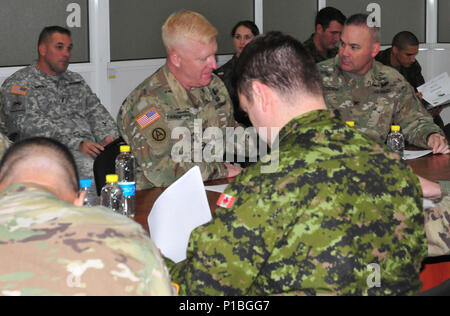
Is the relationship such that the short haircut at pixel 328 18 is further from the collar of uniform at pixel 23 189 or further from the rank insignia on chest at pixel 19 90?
the collar of uniform at pixel 23 189

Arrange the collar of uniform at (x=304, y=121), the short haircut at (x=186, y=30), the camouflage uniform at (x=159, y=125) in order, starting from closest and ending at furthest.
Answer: the collar of uniform at (x=304, y=121)
the camouflage uniform at (x=159, y=125)
the short haircut at (x=186, y=30)

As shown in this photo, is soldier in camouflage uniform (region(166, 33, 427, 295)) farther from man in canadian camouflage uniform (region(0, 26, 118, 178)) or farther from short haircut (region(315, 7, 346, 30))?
short haircut (region(315, 7, 346, 30))

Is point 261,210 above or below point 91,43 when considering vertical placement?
below

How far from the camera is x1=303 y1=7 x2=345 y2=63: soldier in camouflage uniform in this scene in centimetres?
599

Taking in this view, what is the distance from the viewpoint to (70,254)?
1127 millimetres

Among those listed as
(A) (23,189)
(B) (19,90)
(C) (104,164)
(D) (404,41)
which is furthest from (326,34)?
(A) (23,189)

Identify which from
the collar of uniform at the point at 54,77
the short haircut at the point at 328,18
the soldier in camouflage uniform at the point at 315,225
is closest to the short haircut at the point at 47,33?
the collar of uniform at the point at 54,77

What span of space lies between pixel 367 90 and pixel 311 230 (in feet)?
7.73

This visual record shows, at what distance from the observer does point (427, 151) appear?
3.39 meters

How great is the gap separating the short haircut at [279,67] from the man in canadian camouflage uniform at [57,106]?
2811 millimetres

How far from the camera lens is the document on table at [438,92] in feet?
14.6
